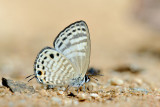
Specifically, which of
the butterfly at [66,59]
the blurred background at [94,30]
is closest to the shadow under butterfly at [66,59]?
the butterfly at [66,59]

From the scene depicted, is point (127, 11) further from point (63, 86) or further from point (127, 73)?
point (63, 86)

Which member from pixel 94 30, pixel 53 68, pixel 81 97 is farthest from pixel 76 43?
pixel 94 30

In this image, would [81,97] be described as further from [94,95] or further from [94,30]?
[94,30]

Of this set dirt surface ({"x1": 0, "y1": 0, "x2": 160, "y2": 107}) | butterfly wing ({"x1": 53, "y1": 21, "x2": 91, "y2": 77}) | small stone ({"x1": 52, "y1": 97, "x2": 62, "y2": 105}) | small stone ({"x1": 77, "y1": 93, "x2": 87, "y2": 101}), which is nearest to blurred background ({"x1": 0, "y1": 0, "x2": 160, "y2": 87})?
dirt surface ({"x1": 0, "y1": 0, "x2": 160, "y2": 107})

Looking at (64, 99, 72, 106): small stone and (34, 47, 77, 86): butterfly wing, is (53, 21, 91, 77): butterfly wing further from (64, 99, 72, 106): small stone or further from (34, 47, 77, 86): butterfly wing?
(64, 99, 72, 106): small stone

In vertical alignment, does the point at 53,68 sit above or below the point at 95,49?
above

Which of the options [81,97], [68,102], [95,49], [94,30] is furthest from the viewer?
[94,30]

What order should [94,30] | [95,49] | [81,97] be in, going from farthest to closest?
[94,30]
[95,49]
[81,97]

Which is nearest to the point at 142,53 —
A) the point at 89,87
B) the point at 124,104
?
the point at 89,87
